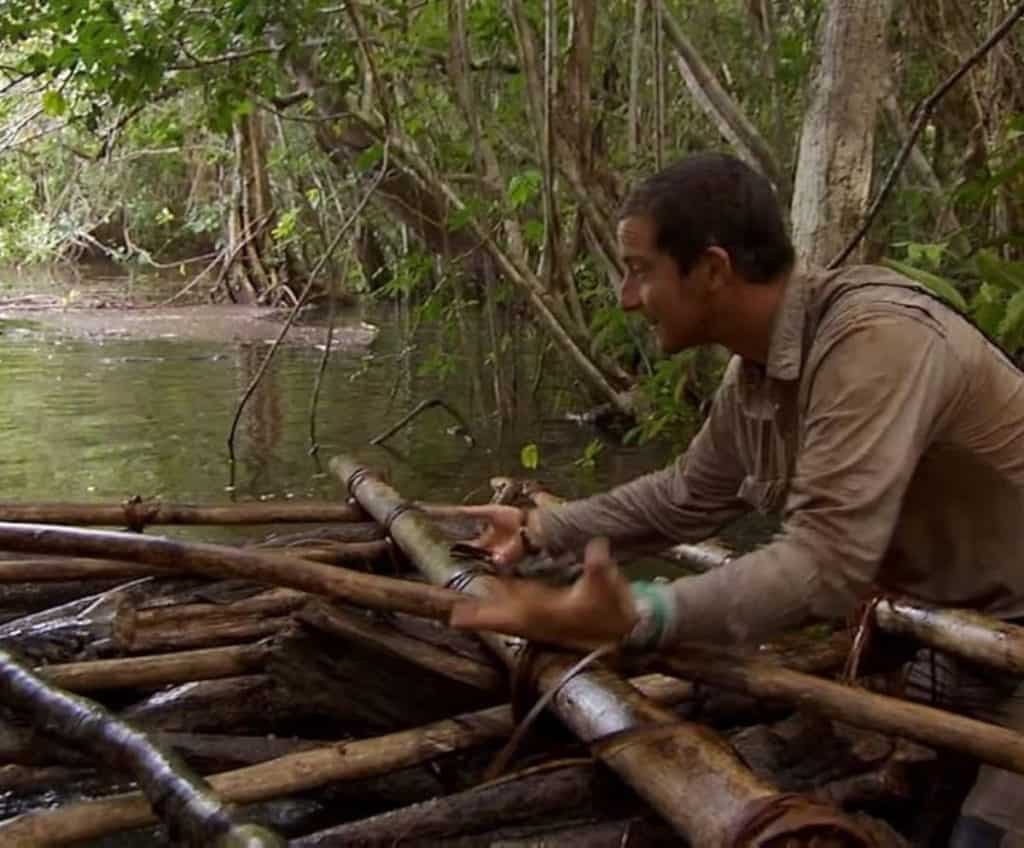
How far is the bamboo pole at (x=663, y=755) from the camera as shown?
7.14 ft

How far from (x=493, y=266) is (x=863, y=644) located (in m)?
5.94

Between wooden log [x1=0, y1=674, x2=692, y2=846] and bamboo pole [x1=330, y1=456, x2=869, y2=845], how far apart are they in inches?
5.5

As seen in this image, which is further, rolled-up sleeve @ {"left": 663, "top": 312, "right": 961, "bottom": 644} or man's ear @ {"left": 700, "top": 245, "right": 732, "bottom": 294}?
man's ear @ {"left": 700, "top": 245, "right": 732, "bottom": 294}

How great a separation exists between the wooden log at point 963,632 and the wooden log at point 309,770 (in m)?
0.45

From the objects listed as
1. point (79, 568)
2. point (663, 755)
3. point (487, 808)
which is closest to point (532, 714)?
point (487, 808)

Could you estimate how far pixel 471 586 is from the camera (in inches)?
132

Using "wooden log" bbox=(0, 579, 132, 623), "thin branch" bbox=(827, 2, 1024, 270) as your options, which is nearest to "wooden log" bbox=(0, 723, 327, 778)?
"wooden log" bbox=(0, 579, 132, 623)

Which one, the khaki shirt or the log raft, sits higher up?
the khaki shirt

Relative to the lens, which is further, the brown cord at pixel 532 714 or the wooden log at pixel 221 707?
the wooden log at pixel 221 707

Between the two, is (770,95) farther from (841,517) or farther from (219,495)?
(841,517)

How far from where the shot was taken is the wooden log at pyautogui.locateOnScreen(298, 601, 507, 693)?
3008mm

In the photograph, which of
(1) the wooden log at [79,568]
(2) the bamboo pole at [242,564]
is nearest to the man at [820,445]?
(2) the bamboo pole at [242,564]

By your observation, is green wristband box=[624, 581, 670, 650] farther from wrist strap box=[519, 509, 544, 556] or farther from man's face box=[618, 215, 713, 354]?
wrist strap box=[519, 509, 544, 556]

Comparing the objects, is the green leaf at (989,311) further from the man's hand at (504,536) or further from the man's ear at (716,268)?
the man's ear at (716,268)
